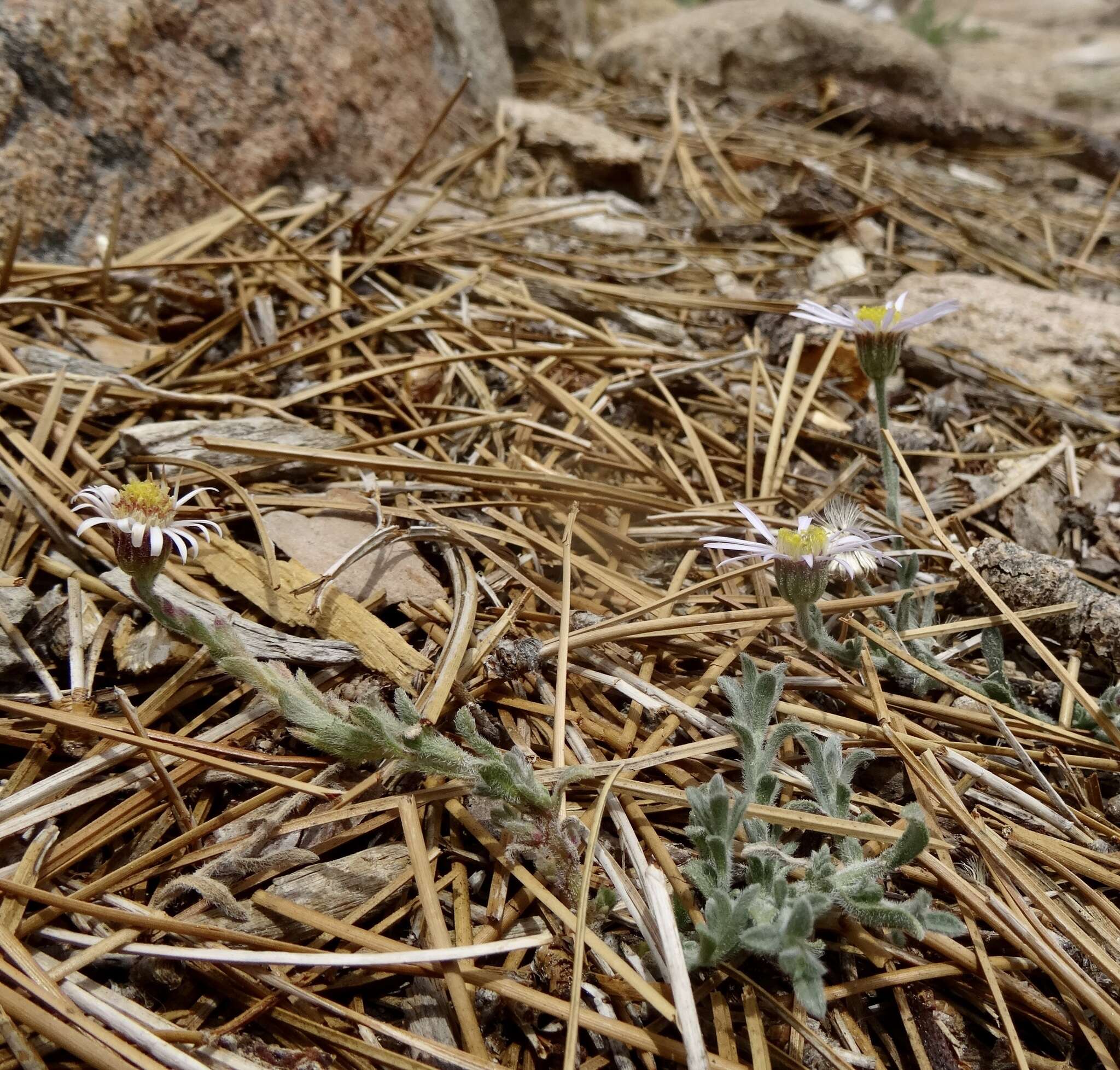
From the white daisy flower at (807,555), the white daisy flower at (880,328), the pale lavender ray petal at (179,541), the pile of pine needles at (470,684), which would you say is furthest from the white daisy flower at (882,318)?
the pale lavender ray petal at (179,541)

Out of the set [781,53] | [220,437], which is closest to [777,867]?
[220,437]

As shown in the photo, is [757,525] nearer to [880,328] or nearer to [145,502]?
[880,328]

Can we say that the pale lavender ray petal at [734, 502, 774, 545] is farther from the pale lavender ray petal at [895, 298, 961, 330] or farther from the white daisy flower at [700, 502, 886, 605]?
the pale lavender ray petal at [895, 298, 961, 330]

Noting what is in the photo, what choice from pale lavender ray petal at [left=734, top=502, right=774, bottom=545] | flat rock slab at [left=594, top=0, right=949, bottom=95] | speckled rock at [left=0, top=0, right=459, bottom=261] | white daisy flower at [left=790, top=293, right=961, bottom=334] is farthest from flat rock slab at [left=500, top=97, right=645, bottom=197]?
pale lavender ray petal at [left=734, top=502, right=774, bottom=545]

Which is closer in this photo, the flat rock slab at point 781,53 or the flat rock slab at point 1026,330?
the flat rock slab at point 1026,330

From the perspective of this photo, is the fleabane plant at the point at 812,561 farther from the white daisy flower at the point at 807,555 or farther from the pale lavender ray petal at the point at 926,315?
the pale lavender ray petal at the point at 926,315

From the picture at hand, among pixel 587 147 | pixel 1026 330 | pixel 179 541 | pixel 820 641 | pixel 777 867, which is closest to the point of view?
pixel 777 867

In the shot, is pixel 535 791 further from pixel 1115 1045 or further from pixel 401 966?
pixel 1115 1045
